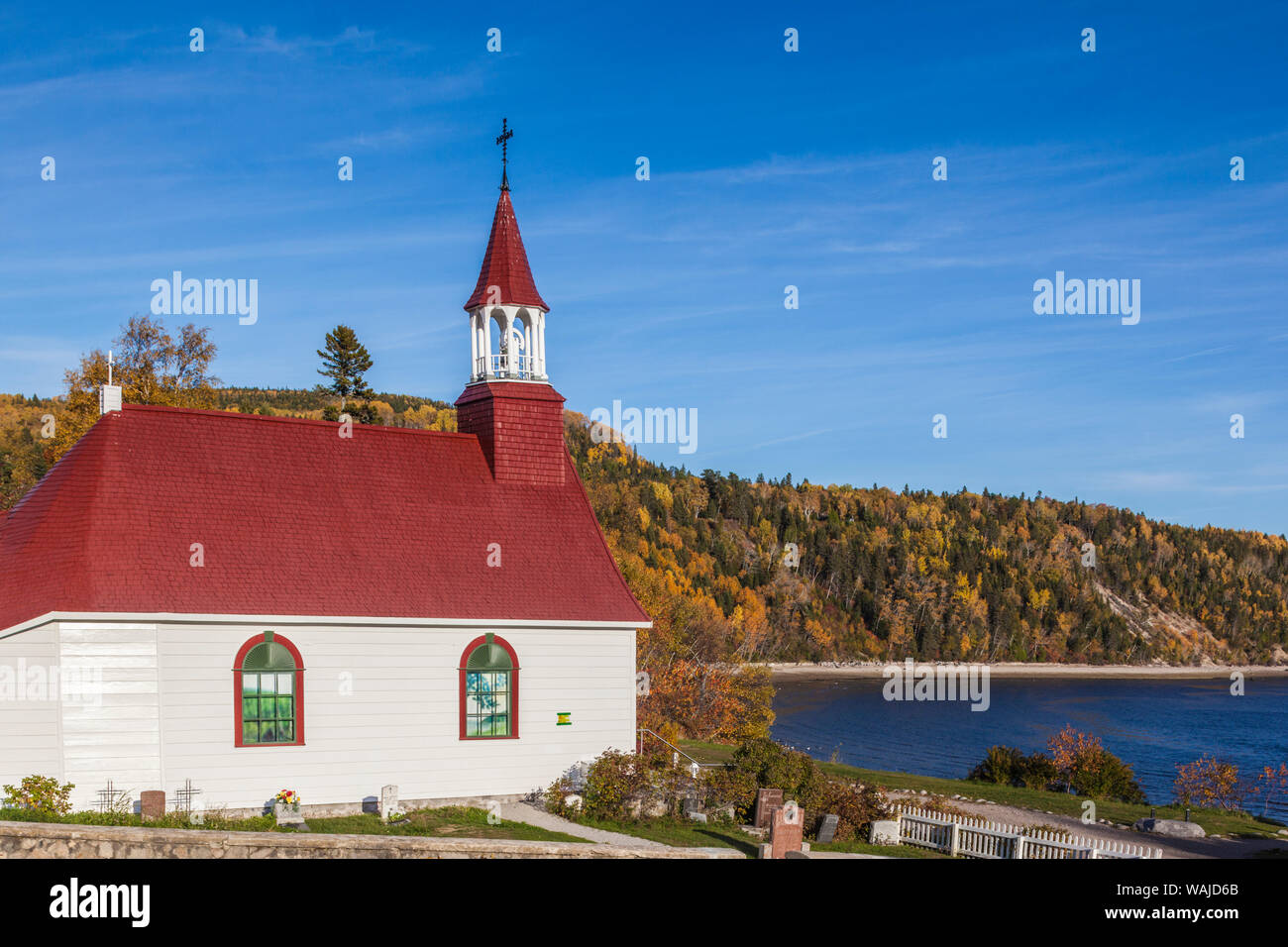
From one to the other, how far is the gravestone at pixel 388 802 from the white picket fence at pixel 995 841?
1031cm

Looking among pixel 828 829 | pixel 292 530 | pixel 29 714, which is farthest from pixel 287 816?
pixel 828 829

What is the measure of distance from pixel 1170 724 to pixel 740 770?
267ft

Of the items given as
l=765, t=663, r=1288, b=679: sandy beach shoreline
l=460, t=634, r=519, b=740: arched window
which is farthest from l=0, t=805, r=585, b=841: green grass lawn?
l=765, t=663, r=1288, b=679: sandy beach shoreline

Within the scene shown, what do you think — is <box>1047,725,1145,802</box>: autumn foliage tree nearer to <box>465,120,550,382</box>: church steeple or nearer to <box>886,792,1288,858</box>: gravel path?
<box>886,792,1288,858</box>: gravel path

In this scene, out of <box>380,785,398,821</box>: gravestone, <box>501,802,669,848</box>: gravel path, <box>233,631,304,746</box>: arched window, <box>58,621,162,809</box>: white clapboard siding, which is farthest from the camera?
<box>233,631,304,746</box>: arched window

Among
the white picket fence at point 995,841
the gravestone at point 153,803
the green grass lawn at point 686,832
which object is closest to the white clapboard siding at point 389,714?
the gravestone at point 153,803

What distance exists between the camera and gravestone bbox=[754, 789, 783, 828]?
22.7 metres

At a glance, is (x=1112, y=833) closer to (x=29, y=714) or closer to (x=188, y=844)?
(x=188, y=844)

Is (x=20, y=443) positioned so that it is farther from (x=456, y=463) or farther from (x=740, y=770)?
(x=740, y=770)

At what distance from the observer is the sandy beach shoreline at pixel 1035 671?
160 meters

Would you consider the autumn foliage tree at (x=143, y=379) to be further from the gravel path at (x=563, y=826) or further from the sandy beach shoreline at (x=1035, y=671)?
the sandy beach shoreline at (x=1035, y=671)

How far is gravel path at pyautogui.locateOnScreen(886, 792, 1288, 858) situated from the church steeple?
14.9 meters

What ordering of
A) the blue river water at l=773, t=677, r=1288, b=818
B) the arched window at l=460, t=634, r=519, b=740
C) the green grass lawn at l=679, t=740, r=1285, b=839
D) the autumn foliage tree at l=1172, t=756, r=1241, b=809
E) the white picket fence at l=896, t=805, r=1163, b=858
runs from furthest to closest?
the blue river water at l=773, t=677, r=1288, b=818, the autumn foliage tree at l=1172, t=756, r=1241, b=809, the green grass lawn at l=679, t=740, r=1285, b=839, the arched window at l=460, t=634, r=519, b=740, the white picket fence at l=896, t=805, r=1163, b=858

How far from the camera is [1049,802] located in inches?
1235
